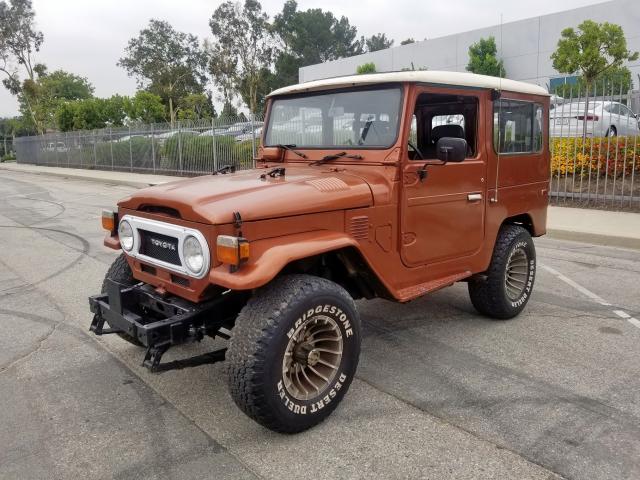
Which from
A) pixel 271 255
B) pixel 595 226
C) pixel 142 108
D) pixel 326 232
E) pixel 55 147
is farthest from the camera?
pixel 142 108

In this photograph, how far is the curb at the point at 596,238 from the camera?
26.6 ft

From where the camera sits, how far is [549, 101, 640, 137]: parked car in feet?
36.1

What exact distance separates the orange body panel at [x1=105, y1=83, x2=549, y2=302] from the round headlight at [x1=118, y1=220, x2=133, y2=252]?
0.31 ft

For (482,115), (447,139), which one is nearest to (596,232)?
(482,115)

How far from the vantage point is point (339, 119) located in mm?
4070

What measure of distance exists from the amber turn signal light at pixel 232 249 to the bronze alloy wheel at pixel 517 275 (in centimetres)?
288

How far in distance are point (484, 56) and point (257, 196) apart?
34.8 metres

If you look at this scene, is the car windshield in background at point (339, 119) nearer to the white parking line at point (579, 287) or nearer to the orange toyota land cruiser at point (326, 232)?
the orange toyota land cruiser at point (326, 232)

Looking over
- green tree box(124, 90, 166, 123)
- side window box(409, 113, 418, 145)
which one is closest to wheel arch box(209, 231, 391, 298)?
side window box(409, 113, 418, 145)

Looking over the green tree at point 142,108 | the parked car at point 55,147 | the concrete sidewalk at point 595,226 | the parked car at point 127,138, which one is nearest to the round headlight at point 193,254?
the concrete sidewalk at point 595,226

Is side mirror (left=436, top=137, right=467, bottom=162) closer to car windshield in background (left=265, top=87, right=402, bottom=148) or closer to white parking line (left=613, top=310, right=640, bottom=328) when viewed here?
car windshield in background (left=265, top=87, right=402, bottom=148)

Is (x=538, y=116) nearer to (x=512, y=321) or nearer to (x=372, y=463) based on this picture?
(x=512, y=321)

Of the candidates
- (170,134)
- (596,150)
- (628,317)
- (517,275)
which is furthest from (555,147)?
(170,134)

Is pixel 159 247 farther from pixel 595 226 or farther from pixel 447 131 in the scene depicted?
pixel 595 226
